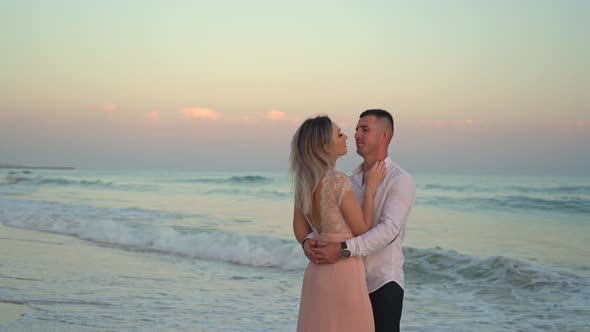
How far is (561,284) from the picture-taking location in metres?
9.23

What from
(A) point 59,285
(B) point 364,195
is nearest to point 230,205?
(A) point 59,285

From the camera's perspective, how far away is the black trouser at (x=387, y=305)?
3.68 meters

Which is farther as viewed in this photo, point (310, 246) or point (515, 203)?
point (515, 203)

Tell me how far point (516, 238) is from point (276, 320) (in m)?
9.70

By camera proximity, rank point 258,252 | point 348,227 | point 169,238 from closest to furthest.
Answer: point 348,227 → point 258,252 → point 169,238

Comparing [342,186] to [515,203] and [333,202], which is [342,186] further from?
[515,203]

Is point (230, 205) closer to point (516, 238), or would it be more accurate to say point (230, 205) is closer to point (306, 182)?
point (516, 238)

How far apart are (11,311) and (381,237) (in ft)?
15.4

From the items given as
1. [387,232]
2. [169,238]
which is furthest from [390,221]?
[169,238]

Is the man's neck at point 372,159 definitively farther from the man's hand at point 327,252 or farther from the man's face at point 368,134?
the man's hand at point 327,252

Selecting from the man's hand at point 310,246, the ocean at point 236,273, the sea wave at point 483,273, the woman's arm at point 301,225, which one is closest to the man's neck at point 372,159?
the woman's arm at point 301,225

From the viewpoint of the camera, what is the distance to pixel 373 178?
365cm

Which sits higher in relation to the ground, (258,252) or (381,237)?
(381,237)

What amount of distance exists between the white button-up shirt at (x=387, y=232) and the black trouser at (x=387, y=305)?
3 cm
